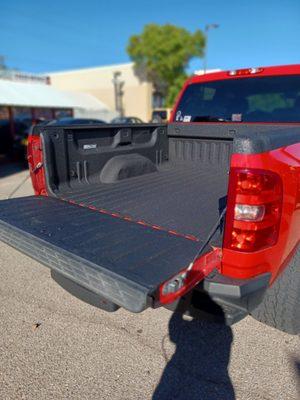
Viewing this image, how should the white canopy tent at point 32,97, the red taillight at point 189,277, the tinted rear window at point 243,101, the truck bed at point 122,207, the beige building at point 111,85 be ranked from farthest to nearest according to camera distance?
the beige building at point 111,85, the white canopy tent at point 32,97, the tinted rear window at point 243,101, the truck bed at point 122,207, the red taillight at point 189,277

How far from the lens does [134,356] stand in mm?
2408

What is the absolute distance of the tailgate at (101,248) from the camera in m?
1.60

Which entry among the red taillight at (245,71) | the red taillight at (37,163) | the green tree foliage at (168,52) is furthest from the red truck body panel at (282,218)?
the green tree foliage at (168,52)

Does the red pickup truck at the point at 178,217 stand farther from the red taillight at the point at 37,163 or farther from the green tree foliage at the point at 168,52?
the green tree foliage at the point at 168,52

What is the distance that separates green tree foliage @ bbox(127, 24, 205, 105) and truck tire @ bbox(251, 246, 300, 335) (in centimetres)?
3554

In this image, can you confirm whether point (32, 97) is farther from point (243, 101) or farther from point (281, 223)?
point (281, 223)

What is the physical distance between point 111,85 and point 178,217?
38.7 metres

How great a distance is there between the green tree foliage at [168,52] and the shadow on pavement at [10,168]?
26.3m

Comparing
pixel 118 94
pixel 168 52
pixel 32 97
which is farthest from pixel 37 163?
pixel 168 52

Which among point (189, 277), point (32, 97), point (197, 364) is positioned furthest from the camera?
point (32, 97)

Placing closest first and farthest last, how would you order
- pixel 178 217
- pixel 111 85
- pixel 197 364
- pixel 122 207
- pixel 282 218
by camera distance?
pixel 282 218 → pixel 197 364 → pixel 178 217 → pixel 122 207 → pixel 111 85

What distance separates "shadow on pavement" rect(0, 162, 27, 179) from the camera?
1060cm

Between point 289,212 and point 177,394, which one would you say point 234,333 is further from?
point 289,212

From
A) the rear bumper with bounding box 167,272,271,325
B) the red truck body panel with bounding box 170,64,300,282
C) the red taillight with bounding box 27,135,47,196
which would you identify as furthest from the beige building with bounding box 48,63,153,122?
the rear bumper with bounding box 167,272,271,325
